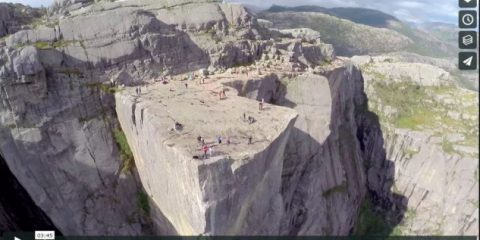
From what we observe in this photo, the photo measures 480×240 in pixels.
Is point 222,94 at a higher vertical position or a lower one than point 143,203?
higher

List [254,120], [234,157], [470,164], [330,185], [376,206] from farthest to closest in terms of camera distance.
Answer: [376,206] → [470,164] → [330,185] → [254,120] → [234,157]

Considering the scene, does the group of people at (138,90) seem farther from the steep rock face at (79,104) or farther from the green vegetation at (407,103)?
the green vegetation at (407,103)

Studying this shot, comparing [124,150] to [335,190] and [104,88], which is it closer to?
[104,88]

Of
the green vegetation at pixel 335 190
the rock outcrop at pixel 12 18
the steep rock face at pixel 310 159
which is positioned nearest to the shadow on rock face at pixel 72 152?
the rock outcrop at pixel 12 18

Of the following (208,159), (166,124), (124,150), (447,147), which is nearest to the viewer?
Result: (208,159)

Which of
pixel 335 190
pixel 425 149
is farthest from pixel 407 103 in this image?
pixel 335 190

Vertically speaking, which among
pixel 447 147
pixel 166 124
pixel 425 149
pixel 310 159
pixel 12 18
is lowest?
pixel 425 149

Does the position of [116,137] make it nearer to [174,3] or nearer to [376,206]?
[174,3]

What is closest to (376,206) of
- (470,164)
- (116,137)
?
(470,164)
